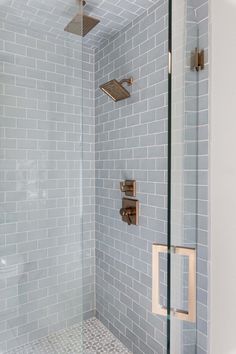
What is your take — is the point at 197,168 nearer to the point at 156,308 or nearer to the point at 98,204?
the point at 156,308

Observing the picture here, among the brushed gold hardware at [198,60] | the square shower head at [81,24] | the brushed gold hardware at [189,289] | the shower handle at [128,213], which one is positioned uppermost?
the square shower head at [81,24]

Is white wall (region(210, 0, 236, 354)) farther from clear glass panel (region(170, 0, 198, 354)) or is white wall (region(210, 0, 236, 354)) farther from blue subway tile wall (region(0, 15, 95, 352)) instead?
blue subway tile wall (region(0, 15, 95, 352))

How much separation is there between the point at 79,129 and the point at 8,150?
0.58 m

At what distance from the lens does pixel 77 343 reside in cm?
186

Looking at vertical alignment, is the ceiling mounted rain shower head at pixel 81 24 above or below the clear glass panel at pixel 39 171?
above

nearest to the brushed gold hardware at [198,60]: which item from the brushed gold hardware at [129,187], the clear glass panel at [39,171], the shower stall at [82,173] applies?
the shower stall at [82,173]

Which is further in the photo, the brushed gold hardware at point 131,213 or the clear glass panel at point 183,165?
the brushed gold hardware at point 131,213

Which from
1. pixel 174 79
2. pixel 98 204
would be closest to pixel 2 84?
pixel 98 204

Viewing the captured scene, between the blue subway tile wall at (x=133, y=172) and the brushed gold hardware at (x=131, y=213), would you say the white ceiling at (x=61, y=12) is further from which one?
the brushed gold hardware at (x=131, y=213)

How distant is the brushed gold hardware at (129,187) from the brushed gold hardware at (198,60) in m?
0.90

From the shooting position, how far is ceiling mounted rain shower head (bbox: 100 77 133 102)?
1.75 meters

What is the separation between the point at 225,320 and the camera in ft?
2.97

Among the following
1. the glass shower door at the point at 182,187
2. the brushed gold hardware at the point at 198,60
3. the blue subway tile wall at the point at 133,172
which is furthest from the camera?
the blue subway tile wall at the point at 133,172

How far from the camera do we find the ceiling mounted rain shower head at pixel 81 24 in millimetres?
1737
